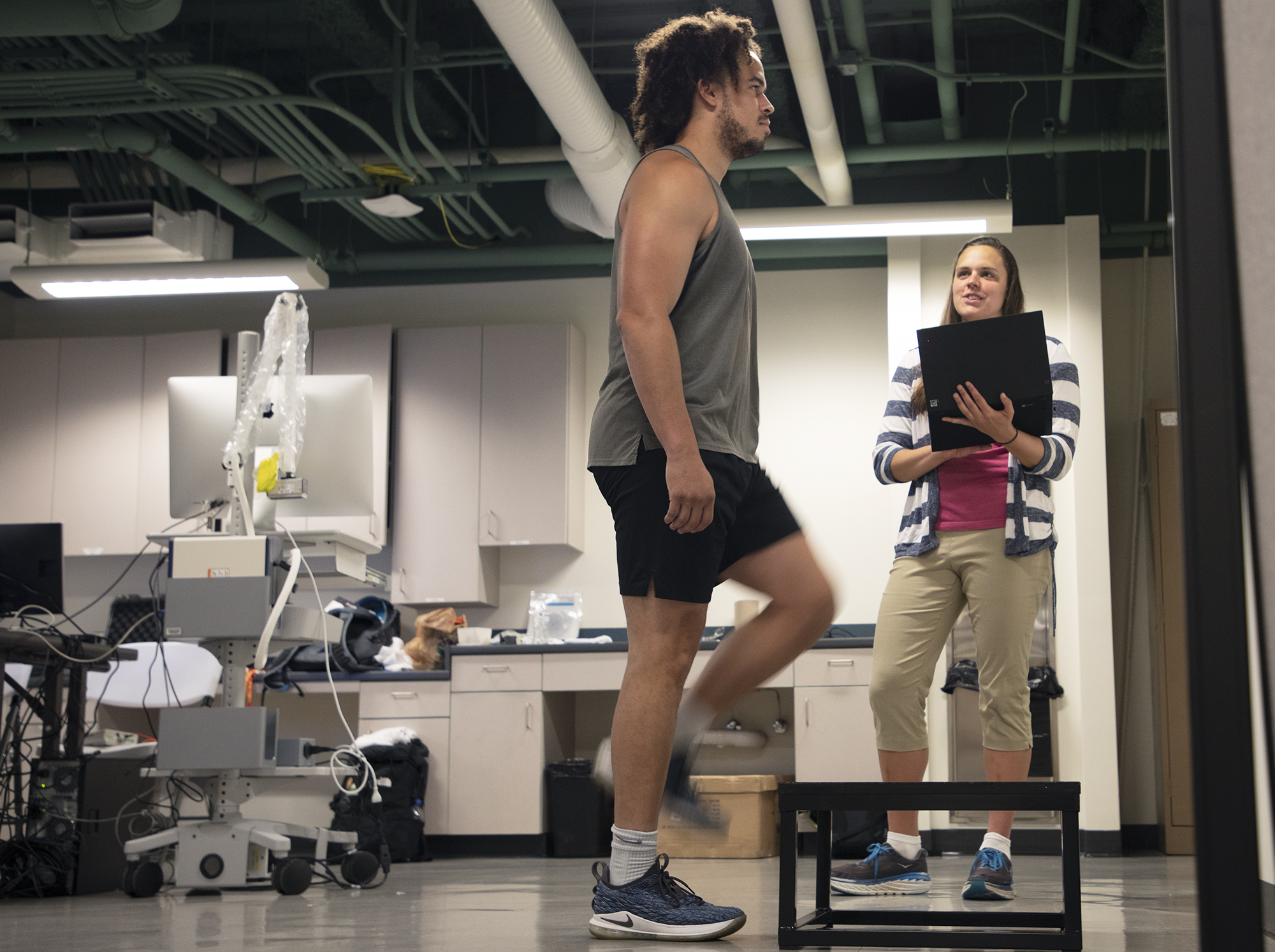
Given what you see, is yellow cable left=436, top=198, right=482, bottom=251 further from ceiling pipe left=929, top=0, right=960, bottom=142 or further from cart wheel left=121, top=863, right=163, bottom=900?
cart wheel left=121, top=863, right=163, bottom=900

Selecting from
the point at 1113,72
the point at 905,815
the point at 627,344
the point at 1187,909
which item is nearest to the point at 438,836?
the point at 905,815

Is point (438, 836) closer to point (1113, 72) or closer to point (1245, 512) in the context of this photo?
point (1113, 72)

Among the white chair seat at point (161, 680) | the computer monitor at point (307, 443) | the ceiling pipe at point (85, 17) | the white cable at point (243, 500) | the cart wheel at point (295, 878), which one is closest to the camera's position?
the cart wheel at point (295, 878)

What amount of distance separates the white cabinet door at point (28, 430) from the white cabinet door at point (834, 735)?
156 inches

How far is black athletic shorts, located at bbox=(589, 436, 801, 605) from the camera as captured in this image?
1.83 m

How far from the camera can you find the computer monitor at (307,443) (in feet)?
12.3

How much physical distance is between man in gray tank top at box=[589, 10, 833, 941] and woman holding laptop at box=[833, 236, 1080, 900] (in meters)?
0.67

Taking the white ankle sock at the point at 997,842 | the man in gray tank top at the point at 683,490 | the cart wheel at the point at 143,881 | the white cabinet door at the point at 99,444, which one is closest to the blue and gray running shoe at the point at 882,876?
the white ankle sock at the point at 997,842

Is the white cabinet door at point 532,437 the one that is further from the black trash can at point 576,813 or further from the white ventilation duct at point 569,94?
the black trash can at point 576,813

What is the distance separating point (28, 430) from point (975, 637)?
5.44m

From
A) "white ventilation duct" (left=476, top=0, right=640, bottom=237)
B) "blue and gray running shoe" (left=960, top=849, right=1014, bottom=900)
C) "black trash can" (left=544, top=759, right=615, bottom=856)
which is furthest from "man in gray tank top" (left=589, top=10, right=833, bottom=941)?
"black trash can" (left=544, top=759, right=615, bottom=856)

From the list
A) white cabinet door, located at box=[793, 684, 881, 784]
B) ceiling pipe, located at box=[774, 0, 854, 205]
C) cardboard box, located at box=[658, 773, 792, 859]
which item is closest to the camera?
ceiling pipe, located at box=[774, 0, 854, 205]

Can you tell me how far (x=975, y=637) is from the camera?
2.51 metres

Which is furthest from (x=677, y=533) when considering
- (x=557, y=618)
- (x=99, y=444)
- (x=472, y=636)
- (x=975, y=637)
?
(x=99, y=444)
